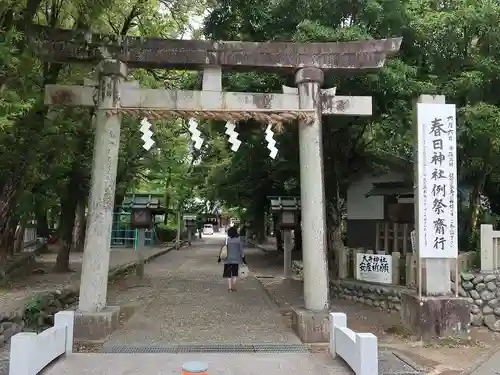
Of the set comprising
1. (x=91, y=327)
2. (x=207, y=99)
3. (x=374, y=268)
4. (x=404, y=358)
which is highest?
(x=207, y=99)

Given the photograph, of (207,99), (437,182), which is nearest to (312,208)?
(437,182)

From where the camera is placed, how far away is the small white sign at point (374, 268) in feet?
37.5

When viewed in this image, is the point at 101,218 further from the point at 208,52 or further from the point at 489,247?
the point at 489,247

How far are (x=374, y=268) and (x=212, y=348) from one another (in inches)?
216

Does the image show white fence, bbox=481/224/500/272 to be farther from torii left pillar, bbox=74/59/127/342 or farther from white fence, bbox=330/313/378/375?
torii left pillar, bbox=74/59/127/342

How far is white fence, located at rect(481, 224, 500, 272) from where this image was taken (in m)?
10.6

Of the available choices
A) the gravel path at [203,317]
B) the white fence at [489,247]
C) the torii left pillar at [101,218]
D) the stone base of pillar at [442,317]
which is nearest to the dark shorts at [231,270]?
the gravel path at [203,317]

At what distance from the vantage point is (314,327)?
8133mm

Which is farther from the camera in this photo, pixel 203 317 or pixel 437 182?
pixel 203 317

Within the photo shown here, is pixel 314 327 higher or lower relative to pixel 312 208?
lower

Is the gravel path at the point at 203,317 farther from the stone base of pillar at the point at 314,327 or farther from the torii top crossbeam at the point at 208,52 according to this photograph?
the torii top crossbeam at the point at 208,52

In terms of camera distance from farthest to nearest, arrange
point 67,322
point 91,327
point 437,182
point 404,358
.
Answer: point 437,182, point 91,327, point 404,358, point 67,322

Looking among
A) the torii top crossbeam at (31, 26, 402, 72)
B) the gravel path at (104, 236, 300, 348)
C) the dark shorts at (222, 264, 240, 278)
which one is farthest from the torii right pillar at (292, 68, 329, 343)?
the dark shorts at (222, 264, 240, 278)

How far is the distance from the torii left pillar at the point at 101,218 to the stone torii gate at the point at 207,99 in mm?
18
